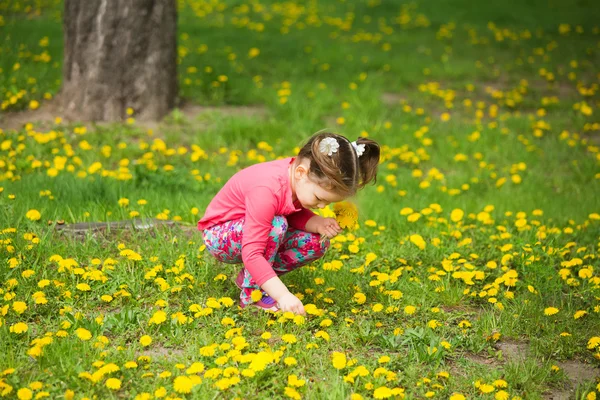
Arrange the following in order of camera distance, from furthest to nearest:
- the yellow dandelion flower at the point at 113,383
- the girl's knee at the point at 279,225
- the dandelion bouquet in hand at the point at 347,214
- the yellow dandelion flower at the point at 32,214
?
the yellow dandelion flower at the point at 32,214, the dandelion bouquet in hand at the point at 347,214, the girl's knee at the point at 279,225, the yellow dandelion flower at the point at 113,383

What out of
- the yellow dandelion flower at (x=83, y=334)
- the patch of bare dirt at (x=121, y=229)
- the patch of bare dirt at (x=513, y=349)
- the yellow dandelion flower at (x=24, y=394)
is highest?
the yellow dandelion flower at (x=24, y=394)

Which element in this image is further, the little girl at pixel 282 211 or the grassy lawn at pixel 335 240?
the little girl at pixel 282 211

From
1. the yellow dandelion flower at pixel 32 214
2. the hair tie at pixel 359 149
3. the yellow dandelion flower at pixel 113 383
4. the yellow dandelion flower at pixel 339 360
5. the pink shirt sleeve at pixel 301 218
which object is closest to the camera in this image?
the yellow dandelion flower at pixel 113 383

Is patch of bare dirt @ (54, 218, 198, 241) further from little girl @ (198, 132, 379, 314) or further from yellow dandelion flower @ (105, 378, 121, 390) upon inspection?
yellow dandelion flower @ (105, 378, 121, 390)

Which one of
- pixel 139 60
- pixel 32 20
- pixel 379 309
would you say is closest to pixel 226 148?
pixel 139 60

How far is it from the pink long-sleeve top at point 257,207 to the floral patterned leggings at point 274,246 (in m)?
0.06

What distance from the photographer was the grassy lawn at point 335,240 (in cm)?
283

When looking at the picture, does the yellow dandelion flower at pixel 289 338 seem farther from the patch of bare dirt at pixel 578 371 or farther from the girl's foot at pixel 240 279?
the patch of bare dirt at pixel 578 371

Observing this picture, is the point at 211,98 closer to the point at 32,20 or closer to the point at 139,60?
the point at 139,60

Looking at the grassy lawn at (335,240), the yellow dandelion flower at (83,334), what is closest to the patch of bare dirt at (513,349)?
the grassy lawn at (335,240)

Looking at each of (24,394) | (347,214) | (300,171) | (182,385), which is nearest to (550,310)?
(347,214)

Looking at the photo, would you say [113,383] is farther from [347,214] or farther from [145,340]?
[347,214]

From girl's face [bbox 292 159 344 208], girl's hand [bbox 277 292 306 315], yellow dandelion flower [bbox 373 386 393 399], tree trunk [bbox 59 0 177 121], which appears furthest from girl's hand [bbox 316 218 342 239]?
tree trunk [bbox 59 0 177 121]

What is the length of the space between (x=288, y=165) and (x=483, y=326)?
124 centimetres
